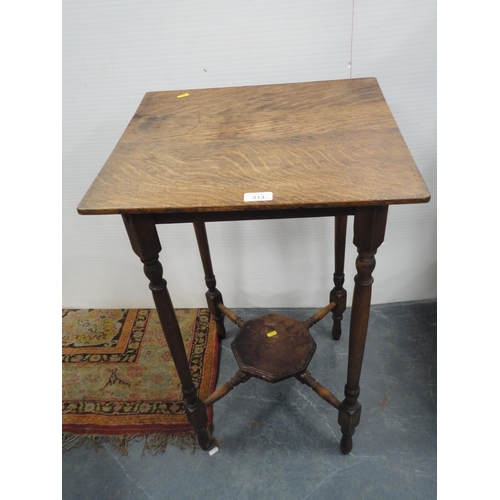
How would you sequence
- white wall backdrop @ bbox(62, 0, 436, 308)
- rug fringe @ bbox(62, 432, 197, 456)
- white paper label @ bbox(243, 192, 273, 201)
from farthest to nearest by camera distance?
A: rug fringe @ bbox(62, 432, 197, 456), white wall backdrop @ bbox(62, 0, 436, 308), white paper label @ bbox(243, 192, 273, 201)

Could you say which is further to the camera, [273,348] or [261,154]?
[273,348]

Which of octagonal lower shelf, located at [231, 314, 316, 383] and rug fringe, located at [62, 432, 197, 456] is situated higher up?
octagonal lower shelf, located at [231, 314, 316, 383]

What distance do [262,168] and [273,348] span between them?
71 centimetres

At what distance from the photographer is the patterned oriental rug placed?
52.2 inches

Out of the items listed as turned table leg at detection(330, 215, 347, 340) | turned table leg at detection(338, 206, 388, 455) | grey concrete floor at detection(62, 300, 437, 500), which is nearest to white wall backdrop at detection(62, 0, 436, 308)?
turned table leg at detection(330, 215, 347, 340)

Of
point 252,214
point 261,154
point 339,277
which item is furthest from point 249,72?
point 339,277

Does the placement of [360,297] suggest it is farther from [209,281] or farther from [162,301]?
[209,281]

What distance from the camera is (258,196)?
71cm

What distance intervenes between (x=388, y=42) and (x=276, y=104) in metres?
0.46

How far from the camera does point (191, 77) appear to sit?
125 cm

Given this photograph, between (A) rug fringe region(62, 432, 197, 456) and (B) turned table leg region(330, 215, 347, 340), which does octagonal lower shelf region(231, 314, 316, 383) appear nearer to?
(B) turned table leg region(330, 215, 347, 340)

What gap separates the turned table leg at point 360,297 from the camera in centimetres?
76

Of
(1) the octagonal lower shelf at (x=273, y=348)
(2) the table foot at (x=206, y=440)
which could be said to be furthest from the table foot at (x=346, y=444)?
(2) the table foot at (x=206, y=440)

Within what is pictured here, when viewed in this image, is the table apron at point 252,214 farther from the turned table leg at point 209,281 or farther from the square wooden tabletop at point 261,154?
the turned table leg at point 209,281
